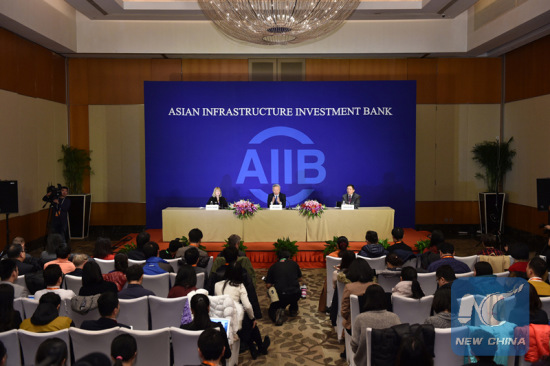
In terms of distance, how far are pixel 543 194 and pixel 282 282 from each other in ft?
18.5

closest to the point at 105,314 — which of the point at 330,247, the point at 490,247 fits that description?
the point at 490,247

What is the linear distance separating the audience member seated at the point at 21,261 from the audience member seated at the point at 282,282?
8.58 feet

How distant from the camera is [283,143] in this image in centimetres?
1165

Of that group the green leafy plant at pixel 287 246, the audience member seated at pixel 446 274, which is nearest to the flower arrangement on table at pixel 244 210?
the green leafy plant at pixel 287 246

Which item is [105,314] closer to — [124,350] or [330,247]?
[124,350]

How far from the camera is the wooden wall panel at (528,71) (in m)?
10.4

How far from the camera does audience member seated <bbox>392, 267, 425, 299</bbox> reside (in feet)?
14.2

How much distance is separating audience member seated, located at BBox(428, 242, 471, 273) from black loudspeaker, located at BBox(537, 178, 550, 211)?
13.0 feet

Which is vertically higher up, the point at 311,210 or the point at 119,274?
the point at 311,210

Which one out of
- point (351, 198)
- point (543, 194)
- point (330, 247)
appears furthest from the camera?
point (351, 198)

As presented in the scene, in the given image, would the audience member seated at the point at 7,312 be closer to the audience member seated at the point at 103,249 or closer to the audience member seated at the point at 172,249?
the audience member seated at the point at 103,249

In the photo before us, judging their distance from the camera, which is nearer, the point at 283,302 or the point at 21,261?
the point at 21,261

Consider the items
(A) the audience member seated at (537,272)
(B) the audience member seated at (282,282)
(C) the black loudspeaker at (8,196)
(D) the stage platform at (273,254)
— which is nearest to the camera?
(A) the audience member seated at (537,272)

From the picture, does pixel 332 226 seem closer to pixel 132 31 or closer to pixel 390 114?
Result: pixel 390 114
